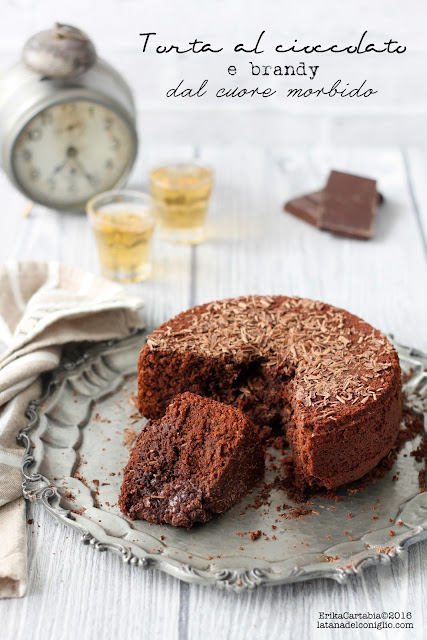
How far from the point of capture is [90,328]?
149 inches

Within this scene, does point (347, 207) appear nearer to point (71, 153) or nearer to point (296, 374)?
point (71, 153)

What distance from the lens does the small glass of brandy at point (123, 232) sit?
14.0ft

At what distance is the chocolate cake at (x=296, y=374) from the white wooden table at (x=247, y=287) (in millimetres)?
461

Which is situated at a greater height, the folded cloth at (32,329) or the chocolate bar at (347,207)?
the chocolate bar at (347,207)

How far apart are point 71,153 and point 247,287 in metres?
1.37

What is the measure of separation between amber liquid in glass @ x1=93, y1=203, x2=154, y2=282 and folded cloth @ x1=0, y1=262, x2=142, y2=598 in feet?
1.12

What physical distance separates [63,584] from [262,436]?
1070 mm

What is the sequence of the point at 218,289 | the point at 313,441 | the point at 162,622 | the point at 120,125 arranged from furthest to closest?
the point at 120,125 < the point at 218,289 < the point at 313,441 < the point at 162,622

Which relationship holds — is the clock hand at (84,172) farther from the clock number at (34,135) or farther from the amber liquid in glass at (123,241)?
the amber liquid in glass at (123,241)

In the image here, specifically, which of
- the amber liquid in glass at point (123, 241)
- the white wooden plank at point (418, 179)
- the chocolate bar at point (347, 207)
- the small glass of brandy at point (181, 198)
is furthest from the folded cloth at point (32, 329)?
the white wooden plank at point (418, 179)

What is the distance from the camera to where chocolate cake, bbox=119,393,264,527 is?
2.79 meters

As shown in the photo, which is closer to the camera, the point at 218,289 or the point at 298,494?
the point at 298,494

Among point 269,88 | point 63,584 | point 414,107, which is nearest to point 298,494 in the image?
point 63,584

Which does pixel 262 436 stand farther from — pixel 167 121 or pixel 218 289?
pixel 167 121
